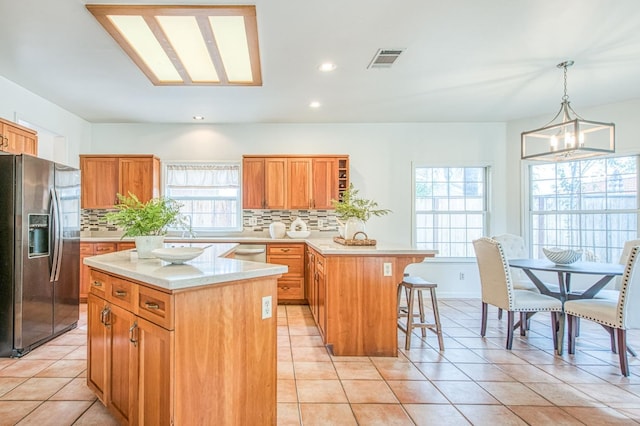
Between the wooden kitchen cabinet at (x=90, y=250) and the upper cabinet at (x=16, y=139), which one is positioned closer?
the upper cabinet at (x=16, y=139)

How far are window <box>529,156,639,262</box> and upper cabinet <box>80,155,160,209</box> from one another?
5.89 m

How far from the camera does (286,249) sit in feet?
16.2

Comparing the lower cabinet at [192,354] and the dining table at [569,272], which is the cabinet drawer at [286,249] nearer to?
the dining table at [569,272]

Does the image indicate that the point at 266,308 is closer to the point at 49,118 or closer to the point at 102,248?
the point at 102,248

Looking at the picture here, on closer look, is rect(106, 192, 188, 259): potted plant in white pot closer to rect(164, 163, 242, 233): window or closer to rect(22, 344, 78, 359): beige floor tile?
rect(22, 344, 78, 359): beige floor tile

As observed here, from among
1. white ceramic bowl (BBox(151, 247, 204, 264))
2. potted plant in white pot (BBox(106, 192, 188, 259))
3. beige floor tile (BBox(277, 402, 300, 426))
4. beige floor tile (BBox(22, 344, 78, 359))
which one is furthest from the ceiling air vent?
beige floor tile (BBox(22, 344, 78, 359))

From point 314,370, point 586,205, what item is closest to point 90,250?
point 314,370

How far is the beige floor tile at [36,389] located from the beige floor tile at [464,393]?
2742 millimetres

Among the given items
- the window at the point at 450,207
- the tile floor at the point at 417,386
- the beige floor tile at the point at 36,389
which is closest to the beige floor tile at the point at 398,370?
the tile floor at the point at 417,386

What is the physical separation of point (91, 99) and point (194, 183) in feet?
5.87

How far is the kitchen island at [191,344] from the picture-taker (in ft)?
4.90

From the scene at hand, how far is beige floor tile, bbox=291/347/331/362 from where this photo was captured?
118 inches

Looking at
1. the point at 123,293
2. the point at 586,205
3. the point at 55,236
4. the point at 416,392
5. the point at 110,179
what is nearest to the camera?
the point at 123,293

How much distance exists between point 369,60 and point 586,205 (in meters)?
3.83
